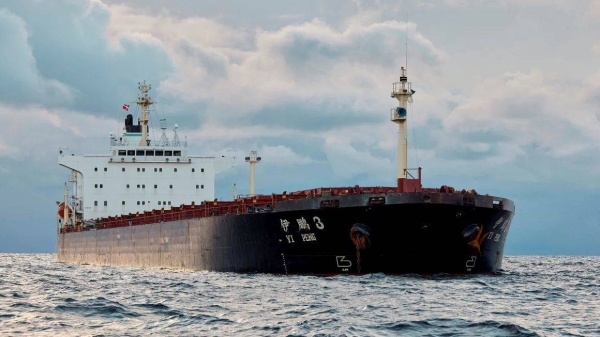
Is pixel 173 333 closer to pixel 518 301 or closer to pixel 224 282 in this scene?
pixel 518 301

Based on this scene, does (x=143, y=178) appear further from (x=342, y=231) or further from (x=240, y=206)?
(x=342, y=231)

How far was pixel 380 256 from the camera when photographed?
27766 mm

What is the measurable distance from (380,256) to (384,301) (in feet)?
25.5

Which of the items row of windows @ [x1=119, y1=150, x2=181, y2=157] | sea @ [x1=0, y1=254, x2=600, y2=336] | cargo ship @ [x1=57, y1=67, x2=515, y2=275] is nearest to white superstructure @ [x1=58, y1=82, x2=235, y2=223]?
row of windows @ [x1=119, y1=150, x2=181, y2=157]

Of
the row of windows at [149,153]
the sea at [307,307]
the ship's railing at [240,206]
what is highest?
the row of windows at [149,153]

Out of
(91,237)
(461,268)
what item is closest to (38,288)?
(461,268)

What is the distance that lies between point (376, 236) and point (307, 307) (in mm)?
9027

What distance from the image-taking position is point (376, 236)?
2764cm

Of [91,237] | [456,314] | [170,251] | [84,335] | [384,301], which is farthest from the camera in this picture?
[91,237]

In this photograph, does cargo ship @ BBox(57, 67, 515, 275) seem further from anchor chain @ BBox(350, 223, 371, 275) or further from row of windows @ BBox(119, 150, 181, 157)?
row of windows @ BBox(119, 150, 181, 157)

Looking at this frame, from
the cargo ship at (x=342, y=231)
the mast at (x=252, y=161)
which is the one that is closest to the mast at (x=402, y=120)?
the cargo ship at (x=342, y=231)

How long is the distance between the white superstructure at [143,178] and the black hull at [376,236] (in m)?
21.1

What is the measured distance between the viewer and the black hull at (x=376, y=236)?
27.4 m

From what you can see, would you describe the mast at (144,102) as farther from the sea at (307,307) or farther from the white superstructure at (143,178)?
the sea at (307,307)
